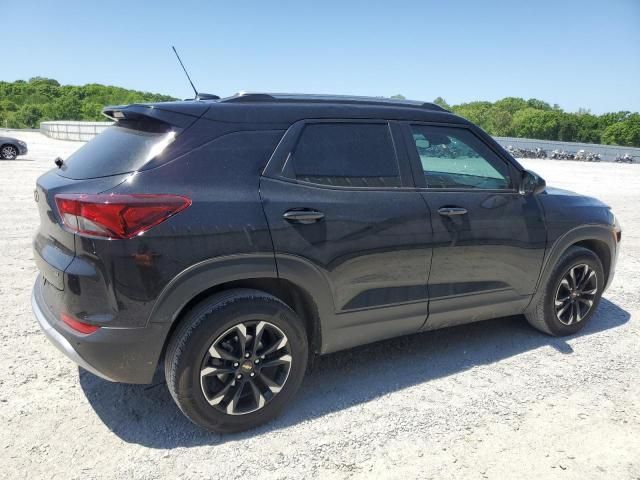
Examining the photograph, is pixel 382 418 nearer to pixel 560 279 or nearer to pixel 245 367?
pixel 245 367

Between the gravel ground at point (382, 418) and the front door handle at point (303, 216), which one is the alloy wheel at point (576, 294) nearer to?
the gravel ground at point (382, 418)

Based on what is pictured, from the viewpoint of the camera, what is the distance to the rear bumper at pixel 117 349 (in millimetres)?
2420

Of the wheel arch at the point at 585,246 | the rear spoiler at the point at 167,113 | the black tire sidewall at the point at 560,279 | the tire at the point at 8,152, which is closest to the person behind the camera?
the rear spoiler at the point at 167,113

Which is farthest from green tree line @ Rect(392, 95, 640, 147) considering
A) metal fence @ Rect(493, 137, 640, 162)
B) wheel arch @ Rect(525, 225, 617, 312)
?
wheel arch @ Rect(525, 225, 617, 312)

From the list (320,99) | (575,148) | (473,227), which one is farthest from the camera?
(575,148)

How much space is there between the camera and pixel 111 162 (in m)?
2.63

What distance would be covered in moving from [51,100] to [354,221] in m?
109

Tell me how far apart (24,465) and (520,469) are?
2.52m

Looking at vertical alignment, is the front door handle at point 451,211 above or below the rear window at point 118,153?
below

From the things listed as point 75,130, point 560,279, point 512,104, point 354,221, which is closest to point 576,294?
point 560,279

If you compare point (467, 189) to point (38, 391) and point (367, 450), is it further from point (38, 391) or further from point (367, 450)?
point (38, 391)

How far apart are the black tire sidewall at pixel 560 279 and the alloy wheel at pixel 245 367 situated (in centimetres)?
236

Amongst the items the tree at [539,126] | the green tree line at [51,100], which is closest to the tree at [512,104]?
the tree at [539,126]

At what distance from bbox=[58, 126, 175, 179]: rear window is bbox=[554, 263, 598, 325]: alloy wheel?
3.28 meters
